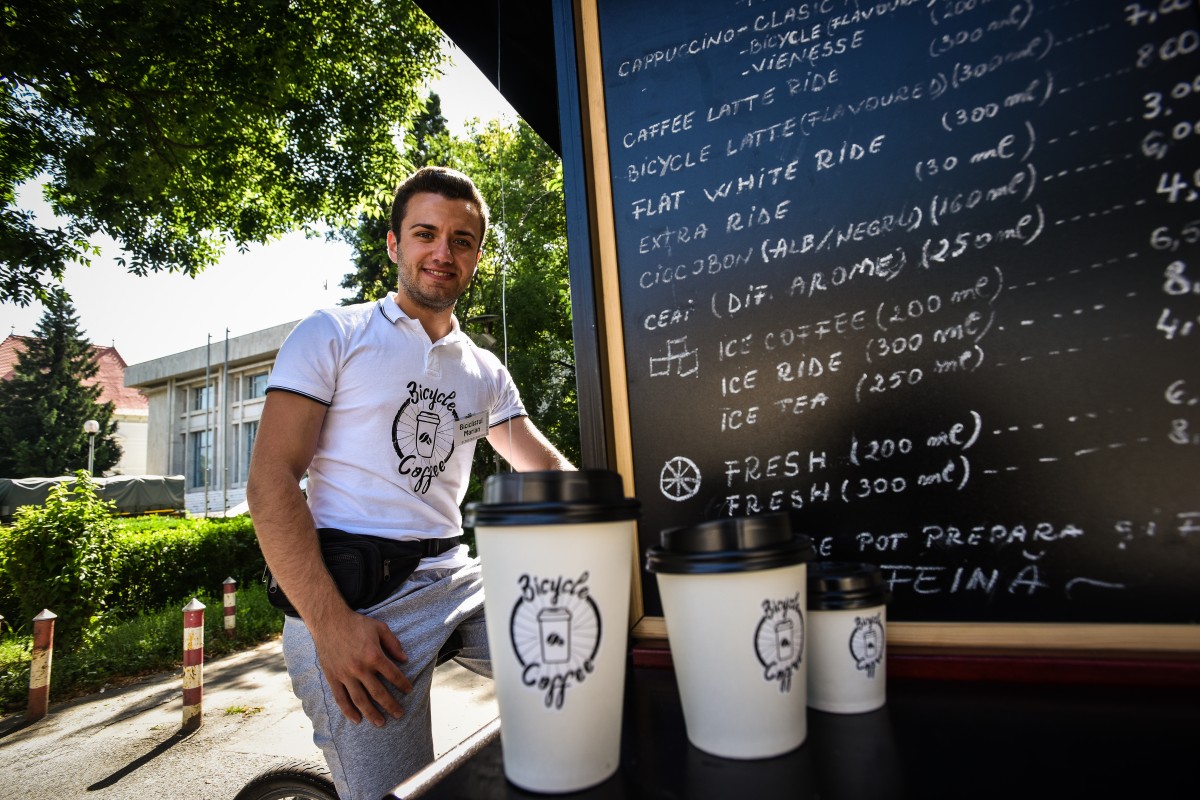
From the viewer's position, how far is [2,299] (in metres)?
6.67

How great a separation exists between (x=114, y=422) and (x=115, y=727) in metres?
41.5

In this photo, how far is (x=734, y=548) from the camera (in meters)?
0.78

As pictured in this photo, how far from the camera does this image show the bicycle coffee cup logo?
923 mm

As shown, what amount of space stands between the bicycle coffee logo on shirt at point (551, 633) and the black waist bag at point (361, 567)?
1.15 meters

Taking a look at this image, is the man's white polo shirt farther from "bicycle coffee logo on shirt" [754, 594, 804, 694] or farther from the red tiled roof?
the red tiled roof

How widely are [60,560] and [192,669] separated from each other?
2943 millimetres

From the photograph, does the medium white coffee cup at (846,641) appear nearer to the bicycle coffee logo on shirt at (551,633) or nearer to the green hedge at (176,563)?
the bicycle coffee logo on shirt at (551,633)

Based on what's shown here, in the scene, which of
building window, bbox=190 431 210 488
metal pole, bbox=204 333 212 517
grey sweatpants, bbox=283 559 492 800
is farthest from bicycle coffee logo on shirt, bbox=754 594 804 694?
building window, bbox=190 431 210 488

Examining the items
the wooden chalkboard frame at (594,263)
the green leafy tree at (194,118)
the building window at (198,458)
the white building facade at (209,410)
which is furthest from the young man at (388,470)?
the building window at (198,458)

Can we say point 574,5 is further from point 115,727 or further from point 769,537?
point 115,727

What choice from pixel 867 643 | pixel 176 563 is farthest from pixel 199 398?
pixel 867 643

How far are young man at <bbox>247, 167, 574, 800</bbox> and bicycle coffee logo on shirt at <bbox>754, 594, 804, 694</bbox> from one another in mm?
1182

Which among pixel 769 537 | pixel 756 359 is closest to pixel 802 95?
pixel 756 359

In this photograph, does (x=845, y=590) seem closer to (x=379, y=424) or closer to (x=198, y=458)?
(x=379, y=424)
